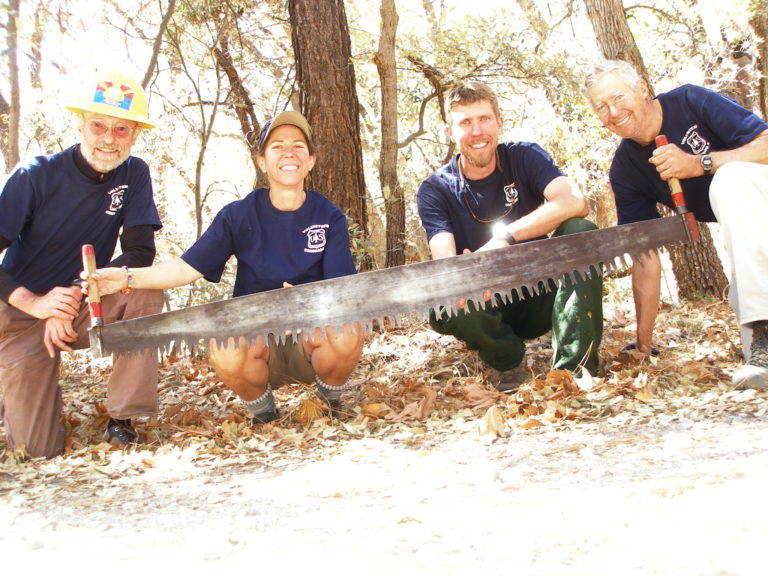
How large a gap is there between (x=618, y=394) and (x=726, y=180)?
1.27 metres

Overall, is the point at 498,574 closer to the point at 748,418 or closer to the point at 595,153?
the point at 748,418

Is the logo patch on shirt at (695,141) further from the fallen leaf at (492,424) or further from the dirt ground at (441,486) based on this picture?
the fallen leaf at (492,424)

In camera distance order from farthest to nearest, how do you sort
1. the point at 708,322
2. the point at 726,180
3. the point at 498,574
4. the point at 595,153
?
the point at 595,153 → the point at 708,322 → the point at 726,180 → the point at 498,574

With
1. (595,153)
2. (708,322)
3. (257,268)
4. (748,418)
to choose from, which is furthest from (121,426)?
(595,153)

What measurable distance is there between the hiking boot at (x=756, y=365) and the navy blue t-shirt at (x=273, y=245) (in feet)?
7.35

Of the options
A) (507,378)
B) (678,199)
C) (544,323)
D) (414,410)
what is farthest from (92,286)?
(678,199)

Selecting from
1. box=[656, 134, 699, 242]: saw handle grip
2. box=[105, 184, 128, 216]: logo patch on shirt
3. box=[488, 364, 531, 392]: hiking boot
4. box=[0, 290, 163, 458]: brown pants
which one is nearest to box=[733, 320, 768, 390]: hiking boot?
box=[656, 134, 699, 242]: saw handle grip

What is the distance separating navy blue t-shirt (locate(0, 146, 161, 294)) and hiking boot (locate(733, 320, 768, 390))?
3552 millimetres

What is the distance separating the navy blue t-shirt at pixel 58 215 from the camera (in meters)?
4.18

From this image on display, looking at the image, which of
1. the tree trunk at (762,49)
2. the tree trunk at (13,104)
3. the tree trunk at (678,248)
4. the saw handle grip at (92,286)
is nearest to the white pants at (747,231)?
the tree trunk at (678,248)

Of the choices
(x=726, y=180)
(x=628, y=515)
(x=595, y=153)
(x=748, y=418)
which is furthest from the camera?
(x=595, y=153)

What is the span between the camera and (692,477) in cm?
230

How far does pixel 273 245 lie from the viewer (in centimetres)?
416

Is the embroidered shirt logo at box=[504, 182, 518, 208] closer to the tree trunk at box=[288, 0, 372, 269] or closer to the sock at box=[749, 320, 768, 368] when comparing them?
the sock at box=[749, 320, 768, 368]
